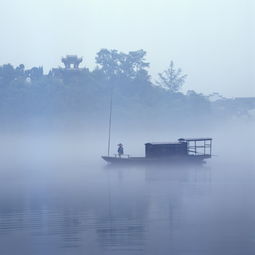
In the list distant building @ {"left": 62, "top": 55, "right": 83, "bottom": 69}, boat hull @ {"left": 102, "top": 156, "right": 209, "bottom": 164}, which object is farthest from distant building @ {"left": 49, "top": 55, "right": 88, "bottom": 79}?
boat hull @ {"left": 102, "top": 156, "right": 209, "bottom": 164}

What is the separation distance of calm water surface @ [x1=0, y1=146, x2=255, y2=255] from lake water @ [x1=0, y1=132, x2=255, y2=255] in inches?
0.5

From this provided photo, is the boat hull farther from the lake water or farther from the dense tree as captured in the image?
the dense tree

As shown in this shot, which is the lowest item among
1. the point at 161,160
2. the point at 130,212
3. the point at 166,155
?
the point at 130,212

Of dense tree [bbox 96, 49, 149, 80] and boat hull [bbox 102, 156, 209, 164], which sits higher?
dense tree [bbox 96, 49, 149, 80]

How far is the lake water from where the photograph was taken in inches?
Answer: 271

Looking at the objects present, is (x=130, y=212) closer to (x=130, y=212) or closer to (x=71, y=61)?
(x=130, y=212)

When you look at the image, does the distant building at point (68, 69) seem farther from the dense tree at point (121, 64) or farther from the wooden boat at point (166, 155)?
the wooden boat at point (166, 155)

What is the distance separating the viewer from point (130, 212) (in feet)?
30.1

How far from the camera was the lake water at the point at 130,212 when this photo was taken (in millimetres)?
6871

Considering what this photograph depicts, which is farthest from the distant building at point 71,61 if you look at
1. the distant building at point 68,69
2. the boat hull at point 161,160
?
the boat hull at point 161,160

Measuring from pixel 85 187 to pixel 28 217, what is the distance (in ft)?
13.3

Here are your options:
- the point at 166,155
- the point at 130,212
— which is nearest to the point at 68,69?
the point at 166,155

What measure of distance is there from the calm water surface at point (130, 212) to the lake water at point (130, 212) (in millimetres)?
13

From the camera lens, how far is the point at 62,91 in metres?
30.0
